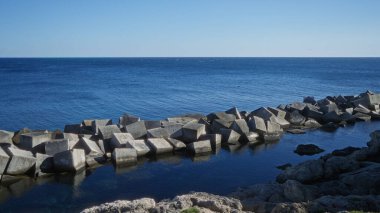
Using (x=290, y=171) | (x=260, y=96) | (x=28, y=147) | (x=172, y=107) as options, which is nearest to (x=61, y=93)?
(x=172, y=107)

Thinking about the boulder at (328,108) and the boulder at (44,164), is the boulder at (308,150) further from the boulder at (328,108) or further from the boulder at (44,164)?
the boulder at (44,164)

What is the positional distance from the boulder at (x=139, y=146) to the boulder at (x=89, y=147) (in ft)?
5.06

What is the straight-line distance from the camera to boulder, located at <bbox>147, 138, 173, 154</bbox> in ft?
71.1

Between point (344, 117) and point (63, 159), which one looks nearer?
point (63, 159)

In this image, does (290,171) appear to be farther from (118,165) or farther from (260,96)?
(260,96)

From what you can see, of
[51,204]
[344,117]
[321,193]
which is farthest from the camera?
[344,117]

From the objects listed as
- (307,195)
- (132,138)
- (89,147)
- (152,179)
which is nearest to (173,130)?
(132,138)

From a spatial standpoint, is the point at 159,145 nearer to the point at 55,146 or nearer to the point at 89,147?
the point at 89,147

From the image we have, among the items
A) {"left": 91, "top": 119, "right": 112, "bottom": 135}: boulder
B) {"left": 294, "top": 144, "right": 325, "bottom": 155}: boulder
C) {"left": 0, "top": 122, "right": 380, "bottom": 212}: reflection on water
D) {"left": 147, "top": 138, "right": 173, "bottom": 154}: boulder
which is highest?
{"left": 91, "top": 119, "right": 112, "bottom": 135}: boulder

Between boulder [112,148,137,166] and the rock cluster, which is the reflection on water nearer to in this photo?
boulder [112,148,137,166]

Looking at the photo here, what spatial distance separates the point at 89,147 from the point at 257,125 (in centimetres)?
1127

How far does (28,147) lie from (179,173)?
7899 millimetres

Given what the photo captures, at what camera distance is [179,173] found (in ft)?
61.9

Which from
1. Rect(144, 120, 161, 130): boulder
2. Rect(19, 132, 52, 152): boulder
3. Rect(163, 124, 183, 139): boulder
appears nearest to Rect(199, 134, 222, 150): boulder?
Rect(163, 124, 183, 139): boulder
